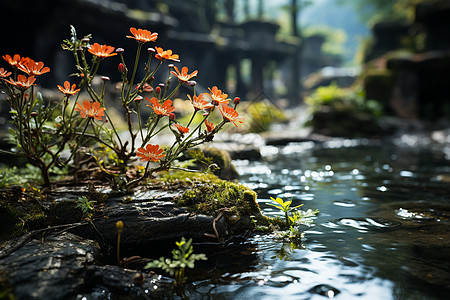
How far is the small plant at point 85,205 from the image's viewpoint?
7.37ft

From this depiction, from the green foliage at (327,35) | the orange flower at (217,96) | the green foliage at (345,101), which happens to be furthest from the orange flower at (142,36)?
the green foliage at (327,35)

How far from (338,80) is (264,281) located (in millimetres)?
38765

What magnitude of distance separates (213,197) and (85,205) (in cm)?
84

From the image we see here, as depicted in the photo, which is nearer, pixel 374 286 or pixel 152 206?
pixel 374 286

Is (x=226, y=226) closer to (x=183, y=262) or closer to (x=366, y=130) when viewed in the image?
(x=183, y=262)

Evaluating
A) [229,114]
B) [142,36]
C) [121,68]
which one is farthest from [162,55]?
[229,114]

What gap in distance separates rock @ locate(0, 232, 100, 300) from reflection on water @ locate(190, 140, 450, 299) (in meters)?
0.58

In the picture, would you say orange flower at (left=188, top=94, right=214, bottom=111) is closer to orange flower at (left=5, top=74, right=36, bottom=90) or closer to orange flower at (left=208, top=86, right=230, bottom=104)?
orange flower at (left=208, top=86, right=230, bottom=104)

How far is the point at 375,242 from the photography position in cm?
237

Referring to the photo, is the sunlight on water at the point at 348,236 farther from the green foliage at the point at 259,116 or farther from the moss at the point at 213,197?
the green foliage at the point at 259,116

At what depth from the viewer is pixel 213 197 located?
2541 mm

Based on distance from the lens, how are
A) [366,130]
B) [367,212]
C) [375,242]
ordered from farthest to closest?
[366,130] → [367,212] → [375,242]

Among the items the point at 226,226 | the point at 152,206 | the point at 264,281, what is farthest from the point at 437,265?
the point at 152,206

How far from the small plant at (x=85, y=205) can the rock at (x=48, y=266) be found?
22 cm
